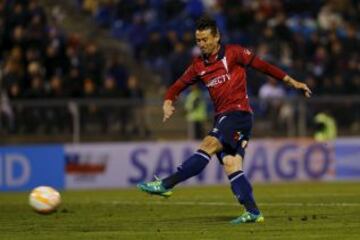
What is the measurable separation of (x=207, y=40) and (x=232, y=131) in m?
1.21

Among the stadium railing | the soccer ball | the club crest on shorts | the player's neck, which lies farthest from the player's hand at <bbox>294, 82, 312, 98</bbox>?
the stadium railing

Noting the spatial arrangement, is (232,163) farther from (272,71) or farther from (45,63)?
(45,63)

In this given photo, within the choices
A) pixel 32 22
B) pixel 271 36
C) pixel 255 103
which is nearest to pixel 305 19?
pixel 271 36

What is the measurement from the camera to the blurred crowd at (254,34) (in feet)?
99.4

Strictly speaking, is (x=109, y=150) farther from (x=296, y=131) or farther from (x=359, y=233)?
(x=359, y=233)

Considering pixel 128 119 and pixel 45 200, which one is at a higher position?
pixel 128 119

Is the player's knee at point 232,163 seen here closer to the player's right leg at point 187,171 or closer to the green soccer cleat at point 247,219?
the player's right leg at point 187,171

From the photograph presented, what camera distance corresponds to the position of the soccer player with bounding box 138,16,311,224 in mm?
12891

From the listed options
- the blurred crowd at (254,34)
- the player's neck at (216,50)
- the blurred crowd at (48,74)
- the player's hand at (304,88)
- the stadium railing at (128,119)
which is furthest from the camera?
the blurred crowd at (254,34)

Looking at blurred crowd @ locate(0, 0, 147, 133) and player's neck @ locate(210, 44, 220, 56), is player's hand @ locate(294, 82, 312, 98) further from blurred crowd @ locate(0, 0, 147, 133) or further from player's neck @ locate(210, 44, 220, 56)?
blurred crowd @ locate(0, 0, 147, 133)

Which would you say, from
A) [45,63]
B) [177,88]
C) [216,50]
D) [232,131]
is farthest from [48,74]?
[232,131]

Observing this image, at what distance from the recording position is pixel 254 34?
31.8 metres

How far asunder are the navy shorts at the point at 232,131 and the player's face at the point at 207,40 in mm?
885

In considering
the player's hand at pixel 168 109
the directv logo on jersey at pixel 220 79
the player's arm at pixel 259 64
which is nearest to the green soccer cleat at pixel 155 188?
the player's hand at pixel 168 109
